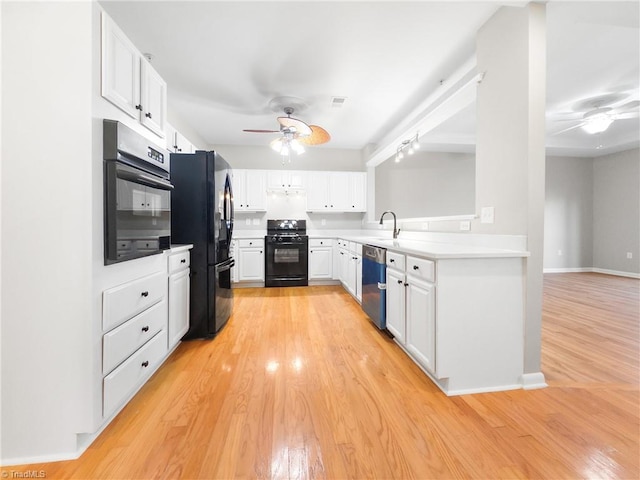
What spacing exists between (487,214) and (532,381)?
1.17 m

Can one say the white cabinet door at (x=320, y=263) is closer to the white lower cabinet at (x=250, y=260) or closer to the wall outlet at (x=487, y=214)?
the white lower cabinet at (x=250, y=260)

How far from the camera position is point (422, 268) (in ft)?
6.03

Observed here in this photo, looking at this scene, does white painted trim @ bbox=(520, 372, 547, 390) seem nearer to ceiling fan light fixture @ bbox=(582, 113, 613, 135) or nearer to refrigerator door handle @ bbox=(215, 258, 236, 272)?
refrigerator door handle @ bbox=(215, 258, 236, 272)

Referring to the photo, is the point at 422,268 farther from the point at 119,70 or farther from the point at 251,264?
the point at 251,264

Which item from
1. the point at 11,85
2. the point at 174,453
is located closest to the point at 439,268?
the point at 174,453

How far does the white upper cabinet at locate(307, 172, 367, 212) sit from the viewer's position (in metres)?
5.22

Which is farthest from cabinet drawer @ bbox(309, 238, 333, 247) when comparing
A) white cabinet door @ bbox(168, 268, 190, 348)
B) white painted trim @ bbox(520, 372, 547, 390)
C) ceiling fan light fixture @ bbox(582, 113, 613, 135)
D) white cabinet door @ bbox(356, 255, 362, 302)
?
ceiling fan light fixture @ bbox(582, 113, 613, 135)

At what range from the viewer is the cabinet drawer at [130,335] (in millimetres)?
1354

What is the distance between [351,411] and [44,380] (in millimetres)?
1513

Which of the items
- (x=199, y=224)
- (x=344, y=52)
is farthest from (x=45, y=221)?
(x=344, y=52)

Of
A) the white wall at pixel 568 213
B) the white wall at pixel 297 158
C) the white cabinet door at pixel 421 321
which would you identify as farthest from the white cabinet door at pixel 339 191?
the white wall at pixel 568 213

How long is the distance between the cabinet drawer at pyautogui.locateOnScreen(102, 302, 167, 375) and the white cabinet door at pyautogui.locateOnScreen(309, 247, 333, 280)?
3.11 metres

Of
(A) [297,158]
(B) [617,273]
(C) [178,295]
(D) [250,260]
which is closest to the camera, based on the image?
(C) [178,295]

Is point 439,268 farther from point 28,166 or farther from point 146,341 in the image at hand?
point 28,166
